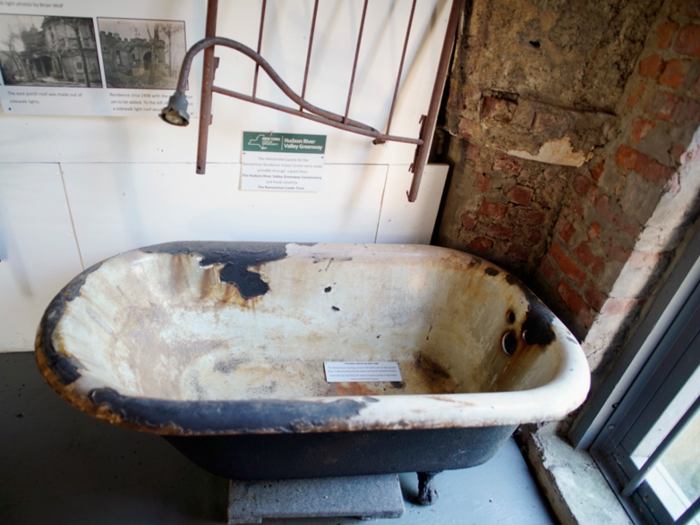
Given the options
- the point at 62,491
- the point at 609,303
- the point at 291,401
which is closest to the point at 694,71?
the point at 609,303

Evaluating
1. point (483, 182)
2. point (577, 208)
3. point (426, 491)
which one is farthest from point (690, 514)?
point (483, 182)

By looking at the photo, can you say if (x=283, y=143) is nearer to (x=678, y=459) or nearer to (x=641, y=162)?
(x=641, y=162)

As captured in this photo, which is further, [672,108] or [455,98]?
[455,98]

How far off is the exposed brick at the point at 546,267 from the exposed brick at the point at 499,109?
566mm

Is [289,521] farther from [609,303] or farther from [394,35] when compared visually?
[394,35]

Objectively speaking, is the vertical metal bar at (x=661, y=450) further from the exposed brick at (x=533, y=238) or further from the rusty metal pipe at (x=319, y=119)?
the rusty metal pipe at (x=319, y=119)

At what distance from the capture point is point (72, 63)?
4.33 feet

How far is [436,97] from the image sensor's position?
1537 mm

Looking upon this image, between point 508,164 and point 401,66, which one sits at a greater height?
point 401,66

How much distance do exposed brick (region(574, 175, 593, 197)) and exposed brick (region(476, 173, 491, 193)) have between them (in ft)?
1.00

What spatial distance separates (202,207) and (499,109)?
115cm

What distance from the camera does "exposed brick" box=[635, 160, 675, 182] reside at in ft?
3.77

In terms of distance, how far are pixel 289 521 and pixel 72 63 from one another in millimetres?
1595

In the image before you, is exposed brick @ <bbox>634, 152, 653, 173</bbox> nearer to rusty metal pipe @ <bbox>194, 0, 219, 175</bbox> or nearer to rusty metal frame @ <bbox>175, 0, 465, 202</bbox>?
rusty metal frame @ <bbox>175, 0, 465, 202</bbox>
